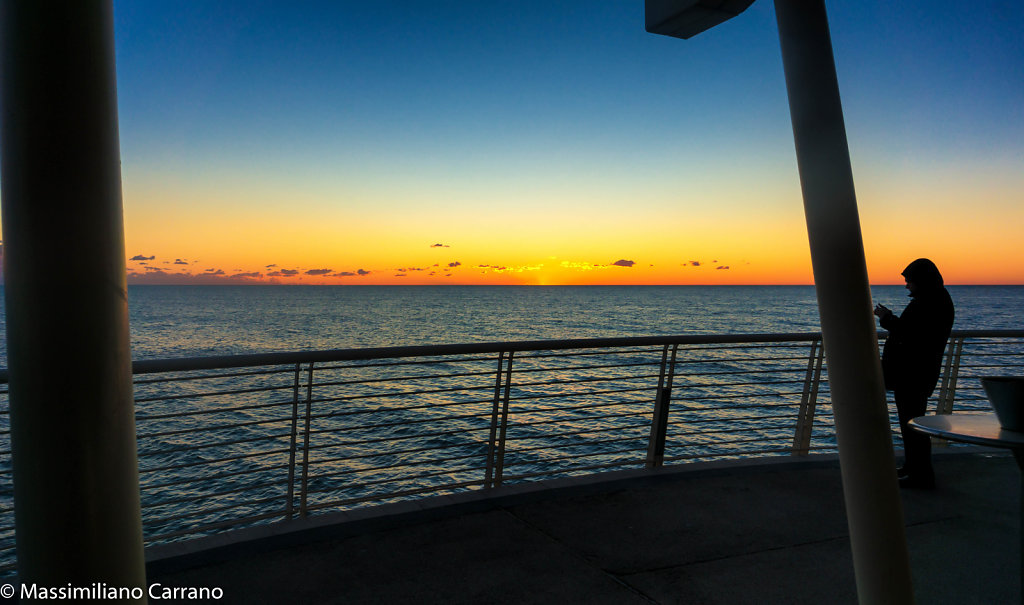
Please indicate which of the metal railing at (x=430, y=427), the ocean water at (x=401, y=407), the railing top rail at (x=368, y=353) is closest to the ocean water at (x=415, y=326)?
the ocean water at (x=401, y=407)

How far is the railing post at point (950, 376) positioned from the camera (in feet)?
17.6

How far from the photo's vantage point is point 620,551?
10.4 feet

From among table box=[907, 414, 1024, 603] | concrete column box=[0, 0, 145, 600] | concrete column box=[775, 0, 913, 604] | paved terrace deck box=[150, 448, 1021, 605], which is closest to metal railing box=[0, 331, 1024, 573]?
paved terrace deck box=[150, 448, 1021, 605]

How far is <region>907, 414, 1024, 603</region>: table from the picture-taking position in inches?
78.8

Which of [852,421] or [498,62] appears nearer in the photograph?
[852,421]

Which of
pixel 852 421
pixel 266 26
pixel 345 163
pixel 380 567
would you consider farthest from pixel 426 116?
pixel 852 421

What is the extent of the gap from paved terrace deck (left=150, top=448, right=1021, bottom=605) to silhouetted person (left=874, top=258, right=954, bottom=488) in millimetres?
236

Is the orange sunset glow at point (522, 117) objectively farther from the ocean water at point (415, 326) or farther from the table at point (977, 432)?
the ocean water at point (415, 326)

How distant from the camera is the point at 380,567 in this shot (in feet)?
9.66

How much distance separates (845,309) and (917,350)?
131 inches

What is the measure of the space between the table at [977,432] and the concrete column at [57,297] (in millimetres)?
2357

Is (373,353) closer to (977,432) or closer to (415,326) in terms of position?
(977,432)

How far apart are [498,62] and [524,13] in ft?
12.2

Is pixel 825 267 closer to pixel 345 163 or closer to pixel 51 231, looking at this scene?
pixel 51 231
